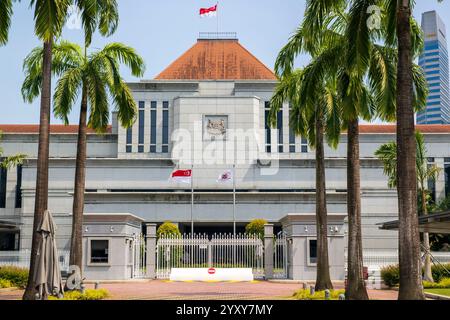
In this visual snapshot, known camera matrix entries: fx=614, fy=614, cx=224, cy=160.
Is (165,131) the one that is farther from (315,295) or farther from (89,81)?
(315,295)

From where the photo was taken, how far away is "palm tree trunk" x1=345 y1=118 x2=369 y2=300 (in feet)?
64.8

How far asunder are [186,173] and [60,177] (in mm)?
18280

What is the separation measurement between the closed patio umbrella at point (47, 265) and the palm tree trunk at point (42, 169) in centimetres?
18

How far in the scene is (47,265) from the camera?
19.2 m

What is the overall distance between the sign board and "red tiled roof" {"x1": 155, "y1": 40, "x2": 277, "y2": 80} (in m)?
34.3

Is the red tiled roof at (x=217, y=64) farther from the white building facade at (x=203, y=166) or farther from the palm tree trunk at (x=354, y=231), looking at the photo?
the palm tree trunk at (x=354, y=231)

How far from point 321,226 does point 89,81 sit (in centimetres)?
1125

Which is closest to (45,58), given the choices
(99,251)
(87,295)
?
(87,295)

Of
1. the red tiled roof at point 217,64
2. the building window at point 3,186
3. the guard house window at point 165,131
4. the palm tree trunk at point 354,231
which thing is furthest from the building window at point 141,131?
the palm tree trunk at point 354,231

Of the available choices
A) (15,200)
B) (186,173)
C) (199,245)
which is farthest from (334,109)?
(15,200)

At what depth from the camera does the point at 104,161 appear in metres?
62.4

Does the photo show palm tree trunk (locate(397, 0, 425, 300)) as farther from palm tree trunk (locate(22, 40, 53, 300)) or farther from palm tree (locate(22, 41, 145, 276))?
palm tree (locate(22, 41, 145, 276))

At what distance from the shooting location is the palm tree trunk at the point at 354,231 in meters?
19.8
